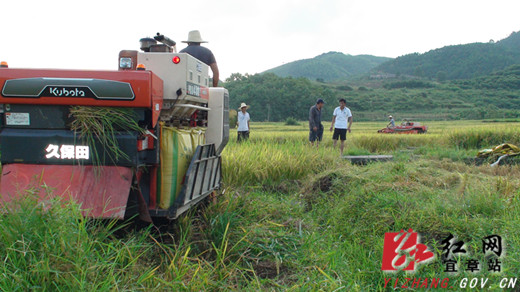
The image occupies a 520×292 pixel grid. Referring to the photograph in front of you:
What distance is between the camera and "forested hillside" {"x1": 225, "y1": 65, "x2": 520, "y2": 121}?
190 ft

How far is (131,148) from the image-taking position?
336cm

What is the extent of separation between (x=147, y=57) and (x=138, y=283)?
2103 mm

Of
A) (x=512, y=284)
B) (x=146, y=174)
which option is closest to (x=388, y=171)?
(x=512, y=284)

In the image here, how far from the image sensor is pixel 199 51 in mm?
5500

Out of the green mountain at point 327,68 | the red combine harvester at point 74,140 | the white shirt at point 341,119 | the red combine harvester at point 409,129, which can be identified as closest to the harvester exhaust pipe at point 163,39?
the red combine harvester at point 74,140

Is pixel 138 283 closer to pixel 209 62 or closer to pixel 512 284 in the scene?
pixel 512 284

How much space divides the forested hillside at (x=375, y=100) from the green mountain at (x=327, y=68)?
76153 mm

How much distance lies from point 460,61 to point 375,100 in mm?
51829

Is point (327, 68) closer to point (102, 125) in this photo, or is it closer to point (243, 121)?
point (243, 121)

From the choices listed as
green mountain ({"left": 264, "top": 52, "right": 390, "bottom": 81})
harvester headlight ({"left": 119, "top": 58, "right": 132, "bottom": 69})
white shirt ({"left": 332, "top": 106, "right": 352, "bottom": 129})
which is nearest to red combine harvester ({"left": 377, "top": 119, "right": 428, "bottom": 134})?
white shirt ({"left": 332, "top": 106, "right": 352, "bottom": 129})

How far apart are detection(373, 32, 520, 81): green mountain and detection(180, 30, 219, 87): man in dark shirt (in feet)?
356

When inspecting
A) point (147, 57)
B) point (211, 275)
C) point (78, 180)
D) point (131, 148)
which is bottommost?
point (211, 275)

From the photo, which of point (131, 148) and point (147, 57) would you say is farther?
point (147, 57)

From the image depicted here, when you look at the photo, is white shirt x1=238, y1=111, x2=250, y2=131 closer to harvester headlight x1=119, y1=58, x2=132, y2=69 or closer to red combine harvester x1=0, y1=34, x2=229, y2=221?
harvester headlight x1=119, y1=58, x2=132, y2=69
